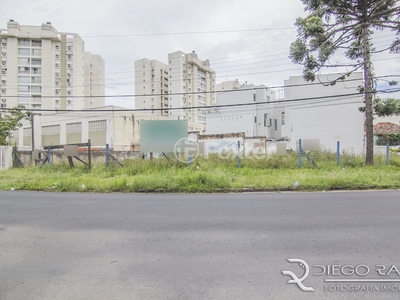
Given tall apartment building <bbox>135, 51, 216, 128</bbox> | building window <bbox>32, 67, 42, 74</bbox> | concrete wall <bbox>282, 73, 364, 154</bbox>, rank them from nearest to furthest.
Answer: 1. concrete wall <bbox>282, 73, 364, 154</bbox>
2. building window <bbox>32, 67, 42, 74</bbox>
3. tall apartment building <bbox>135, 51, 216, 128</bbox>

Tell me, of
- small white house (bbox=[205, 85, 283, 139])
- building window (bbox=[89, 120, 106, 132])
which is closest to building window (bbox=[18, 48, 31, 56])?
building window (bbox=[89, 120, 106, 132])

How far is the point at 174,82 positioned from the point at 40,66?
32093 millimetres

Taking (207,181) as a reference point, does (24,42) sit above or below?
above

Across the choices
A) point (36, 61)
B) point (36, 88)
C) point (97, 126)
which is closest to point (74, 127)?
point (97, 126)

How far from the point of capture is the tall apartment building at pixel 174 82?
67312 millimetres

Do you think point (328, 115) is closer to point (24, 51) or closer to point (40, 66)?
point (40, 66)

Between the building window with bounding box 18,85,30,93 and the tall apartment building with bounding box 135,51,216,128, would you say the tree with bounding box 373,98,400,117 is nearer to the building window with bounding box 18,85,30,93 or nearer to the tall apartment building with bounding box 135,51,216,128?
the tall apartment building with bounding box 135,51,216,128

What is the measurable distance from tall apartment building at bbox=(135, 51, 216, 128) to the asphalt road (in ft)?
196

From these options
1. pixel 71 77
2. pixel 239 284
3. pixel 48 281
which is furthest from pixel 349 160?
pixel 71 77

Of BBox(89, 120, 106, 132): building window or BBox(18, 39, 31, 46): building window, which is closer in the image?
BBox(89, 120, 106, 132): building window

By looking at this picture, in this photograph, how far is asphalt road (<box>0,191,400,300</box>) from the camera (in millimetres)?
2436

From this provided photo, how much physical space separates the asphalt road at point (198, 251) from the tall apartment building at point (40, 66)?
55.7m

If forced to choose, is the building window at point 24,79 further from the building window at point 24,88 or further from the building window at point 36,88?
the building window at point 36,88

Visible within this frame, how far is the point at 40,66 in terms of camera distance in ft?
180
